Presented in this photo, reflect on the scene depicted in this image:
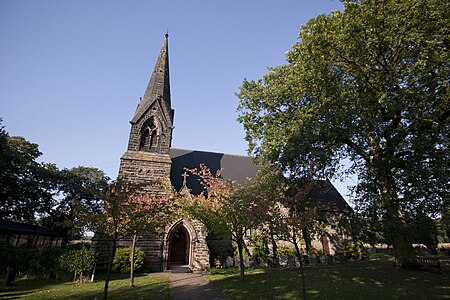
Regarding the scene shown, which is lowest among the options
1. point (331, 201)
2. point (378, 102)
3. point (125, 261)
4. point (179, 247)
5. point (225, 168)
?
point (125, 261)

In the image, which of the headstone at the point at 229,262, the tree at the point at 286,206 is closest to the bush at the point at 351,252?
the headstone at the point at 229,262

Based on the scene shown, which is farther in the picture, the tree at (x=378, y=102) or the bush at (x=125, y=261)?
the bush at (x=125, y=261)

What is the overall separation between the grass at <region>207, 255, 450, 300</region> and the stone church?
20.1 feet

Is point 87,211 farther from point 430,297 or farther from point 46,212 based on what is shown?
point 46,212

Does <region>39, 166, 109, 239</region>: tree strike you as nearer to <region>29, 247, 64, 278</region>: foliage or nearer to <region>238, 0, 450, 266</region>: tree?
<region>29, 247, 64, 278</region>: foliage

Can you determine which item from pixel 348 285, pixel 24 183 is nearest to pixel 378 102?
pixel 348 285

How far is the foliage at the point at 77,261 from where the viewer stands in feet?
46.6

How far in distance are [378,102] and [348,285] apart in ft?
31.3

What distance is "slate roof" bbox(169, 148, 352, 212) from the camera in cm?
2491

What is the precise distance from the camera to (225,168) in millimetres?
27750

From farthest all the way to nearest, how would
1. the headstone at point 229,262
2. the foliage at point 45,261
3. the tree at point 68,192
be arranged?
the tree at point 68,192 → the headstone at point 229,262 → the foliage at point 45,261

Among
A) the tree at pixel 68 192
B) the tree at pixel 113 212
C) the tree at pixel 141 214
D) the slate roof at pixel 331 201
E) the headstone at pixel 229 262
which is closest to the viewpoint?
the tree at pixel 113 212

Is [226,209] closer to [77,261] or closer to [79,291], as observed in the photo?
[79,291]

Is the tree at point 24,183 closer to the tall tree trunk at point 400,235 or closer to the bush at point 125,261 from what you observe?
the bush at point 125,261
